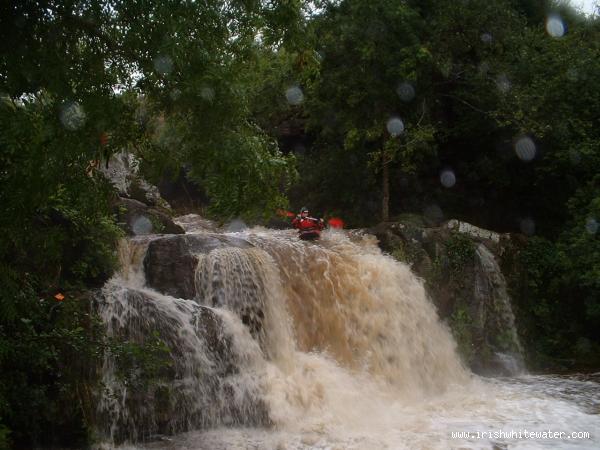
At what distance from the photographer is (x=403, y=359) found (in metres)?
10.6

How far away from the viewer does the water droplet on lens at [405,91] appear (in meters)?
15.1

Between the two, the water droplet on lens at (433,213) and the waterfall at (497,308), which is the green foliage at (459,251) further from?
the water droplet on lens at (433,213)

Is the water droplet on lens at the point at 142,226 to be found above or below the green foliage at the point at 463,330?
above

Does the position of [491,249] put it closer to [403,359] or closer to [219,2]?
[403,359]

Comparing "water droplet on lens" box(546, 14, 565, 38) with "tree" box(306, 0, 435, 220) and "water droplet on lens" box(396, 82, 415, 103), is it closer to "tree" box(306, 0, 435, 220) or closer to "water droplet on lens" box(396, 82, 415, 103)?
"tree" box(306, 0, 435, 220)

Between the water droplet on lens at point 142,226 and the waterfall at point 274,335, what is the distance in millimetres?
2122

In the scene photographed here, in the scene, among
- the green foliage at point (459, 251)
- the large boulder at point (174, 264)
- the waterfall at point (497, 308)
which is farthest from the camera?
the green foliage at point (459, 251)

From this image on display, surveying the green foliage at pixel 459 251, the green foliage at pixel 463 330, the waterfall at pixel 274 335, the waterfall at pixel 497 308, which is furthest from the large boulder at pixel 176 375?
the waterfall at pixel 497 308

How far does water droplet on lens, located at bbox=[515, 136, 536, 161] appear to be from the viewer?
1664cm

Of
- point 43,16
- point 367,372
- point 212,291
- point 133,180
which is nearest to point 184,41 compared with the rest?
point 43,16

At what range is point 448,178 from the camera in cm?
1880

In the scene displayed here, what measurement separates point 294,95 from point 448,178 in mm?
5266

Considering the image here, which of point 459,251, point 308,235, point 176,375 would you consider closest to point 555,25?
point 459,251

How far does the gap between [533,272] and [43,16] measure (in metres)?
12.5
